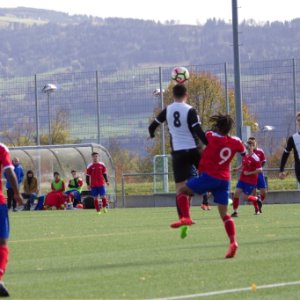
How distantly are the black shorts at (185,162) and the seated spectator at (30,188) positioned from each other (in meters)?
23.9

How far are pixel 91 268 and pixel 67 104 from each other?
3859cm

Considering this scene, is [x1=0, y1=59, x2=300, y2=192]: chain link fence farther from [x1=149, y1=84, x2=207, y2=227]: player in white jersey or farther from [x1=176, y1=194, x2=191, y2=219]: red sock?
[x1=176, y1=194, x2=191, y2=219]: red sock

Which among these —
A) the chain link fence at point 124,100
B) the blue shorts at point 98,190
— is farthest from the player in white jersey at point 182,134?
the chain link fence at point 124,100

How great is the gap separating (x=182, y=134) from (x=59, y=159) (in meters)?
28.2

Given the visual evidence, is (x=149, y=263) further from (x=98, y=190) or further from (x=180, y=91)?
(x=98, y=190)

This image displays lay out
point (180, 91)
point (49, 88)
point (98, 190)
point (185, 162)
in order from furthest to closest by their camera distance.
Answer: point (49, 88) < point (98, 190) < point (185, 162) < point (180, 91)

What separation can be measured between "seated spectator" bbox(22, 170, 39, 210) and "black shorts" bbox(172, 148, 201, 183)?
23.9m

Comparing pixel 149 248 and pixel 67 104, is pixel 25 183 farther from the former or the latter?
pixel 149 248

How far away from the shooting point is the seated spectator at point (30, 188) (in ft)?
135

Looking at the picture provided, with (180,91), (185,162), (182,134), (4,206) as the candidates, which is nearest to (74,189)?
(185,162)

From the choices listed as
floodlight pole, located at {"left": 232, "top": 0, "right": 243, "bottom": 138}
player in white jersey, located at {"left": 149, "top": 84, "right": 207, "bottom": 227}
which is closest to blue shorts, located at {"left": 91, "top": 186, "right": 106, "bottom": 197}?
floodlight pole, located at {"left": 232, "top": 0, "right": 243, "bottom": 138}

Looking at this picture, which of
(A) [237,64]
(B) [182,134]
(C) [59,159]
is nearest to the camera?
(B) [182,134]

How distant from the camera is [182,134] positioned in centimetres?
1731

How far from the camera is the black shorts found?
17.5 meters
